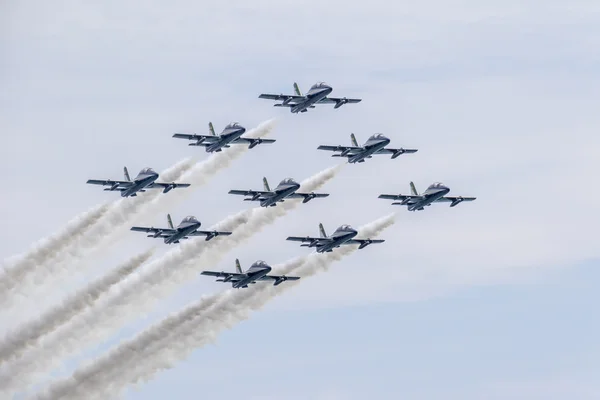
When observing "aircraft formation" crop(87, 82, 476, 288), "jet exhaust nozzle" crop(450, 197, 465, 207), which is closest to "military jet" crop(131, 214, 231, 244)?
"aircraft formation" crop(87, 82, 476, 288)

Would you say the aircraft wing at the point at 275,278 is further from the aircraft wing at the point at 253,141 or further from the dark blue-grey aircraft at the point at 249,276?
the aircraft wing at the point at 253,141

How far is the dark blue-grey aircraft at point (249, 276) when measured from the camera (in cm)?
17938

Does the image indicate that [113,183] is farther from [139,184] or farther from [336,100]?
[336,100]

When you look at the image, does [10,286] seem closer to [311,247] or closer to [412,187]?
[311,247]

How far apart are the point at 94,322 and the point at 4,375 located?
12.5 meters

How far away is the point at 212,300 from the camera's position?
7318 inches

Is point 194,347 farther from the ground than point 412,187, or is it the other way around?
point 412,187

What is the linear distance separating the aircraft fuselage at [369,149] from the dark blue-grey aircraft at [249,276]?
17.1m

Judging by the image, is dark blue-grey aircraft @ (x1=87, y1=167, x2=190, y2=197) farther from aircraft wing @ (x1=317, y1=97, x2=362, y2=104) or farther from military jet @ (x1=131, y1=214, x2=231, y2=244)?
aircraft wing @ (x1=317, y1=97, x2=362, y2=104)

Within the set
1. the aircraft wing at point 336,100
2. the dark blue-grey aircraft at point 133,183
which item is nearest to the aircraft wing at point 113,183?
A: the dark blue-grey aircraft at point 133,183

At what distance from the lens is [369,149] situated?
605 ft

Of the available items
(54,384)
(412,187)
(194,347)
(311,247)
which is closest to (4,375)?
(54,384)

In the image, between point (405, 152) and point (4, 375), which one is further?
point (405, 152)

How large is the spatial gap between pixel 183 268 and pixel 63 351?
59.3 ft
